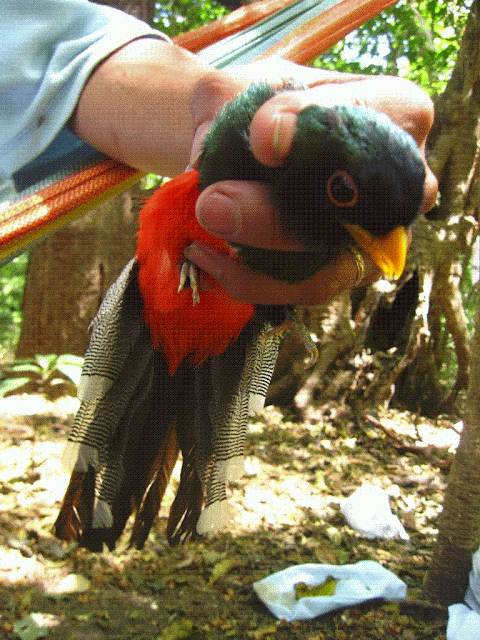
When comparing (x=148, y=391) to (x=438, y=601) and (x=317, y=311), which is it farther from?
(x=317, y=311)

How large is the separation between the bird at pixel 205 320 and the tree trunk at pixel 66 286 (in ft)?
5.89

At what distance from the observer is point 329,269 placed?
0.65 meters

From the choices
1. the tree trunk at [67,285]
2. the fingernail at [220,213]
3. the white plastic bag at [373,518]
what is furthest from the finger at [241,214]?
the tree trunk at [67,285]

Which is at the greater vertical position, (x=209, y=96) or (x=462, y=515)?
(x=209, y=96)

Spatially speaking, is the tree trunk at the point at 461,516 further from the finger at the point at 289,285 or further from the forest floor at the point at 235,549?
the finger at the point at 289,285

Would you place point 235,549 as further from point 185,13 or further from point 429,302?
point 185,13

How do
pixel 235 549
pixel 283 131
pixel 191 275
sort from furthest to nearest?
pixel 235 549 < pixel 191 275 < pixel 283 131

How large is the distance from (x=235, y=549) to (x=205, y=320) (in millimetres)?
1399

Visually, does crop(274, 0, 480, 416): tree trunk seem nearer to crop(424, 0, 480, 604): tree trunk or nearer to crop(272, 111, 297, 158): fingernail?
crop(424, 0, 480, 604): tree trunk

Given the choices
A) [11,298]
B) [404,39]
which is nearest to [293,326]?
[404,39]

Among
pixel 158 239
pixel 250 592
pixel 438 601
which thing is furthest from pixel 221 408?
pixel 438 601

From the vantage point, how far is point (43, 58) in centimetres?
77

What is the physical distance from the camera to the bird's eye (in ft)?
1.64

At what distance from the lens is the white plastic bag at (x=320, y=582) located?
64.5 inches
